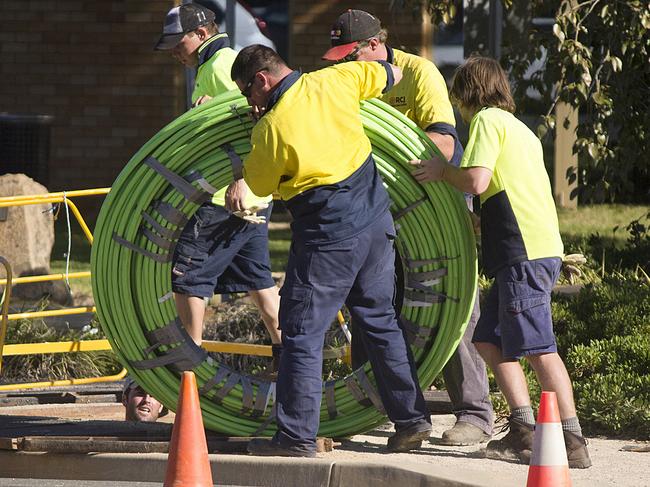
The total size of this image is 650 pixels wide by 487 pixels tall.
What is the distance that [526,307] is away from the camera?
5617 mm

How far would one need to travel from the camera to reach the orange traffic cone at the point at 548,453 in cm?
475

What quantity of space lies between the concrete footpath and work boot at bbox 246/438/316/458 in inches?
2.7

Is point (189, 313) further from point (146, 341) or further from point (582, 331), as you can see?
point (582, 331)

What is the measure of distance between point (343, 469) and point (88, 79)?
10.9 metres

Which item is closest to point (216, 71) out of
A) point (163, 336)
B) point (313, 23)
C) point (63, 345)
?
point (163, 336)

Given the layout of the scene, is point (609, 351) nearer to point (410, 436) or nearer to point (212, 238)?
point (410, 436)

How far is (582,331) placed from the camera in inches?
318

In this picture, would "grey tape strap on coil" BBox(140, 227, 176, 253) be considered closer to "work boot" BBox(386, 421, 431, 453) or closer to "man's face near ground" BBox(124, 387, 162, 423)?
"man's face near ground" BBox(124, 387, 162, 423)

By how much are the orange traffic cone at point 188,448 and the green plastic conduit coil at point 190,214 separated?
3.53 ft

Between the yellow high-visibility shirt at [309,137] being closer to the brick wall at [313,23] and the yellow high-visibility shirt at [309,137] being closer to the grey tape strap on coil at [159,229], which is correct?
the grey tape strap on coil at [159,229]

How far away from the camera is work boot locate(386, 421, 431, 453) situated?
5805mm

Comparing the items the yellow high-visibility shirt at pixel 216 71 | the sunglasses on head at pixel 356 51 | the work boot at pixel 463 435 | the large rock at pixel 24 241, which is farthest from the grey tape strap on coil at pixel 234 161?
the large rock at pixel 24 241

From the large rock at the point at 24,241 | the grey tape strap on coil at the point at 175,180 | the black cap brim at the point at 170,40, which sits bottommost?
the large rock at the point at 24,241

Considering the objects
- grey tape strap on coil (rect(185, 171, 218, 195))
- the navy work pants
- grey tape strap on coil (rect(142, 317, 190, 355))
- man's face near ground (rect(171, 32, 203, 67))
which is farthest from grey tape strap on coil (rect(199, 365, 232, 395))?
man's face near ground (rect(171, 32, 203, 67))
